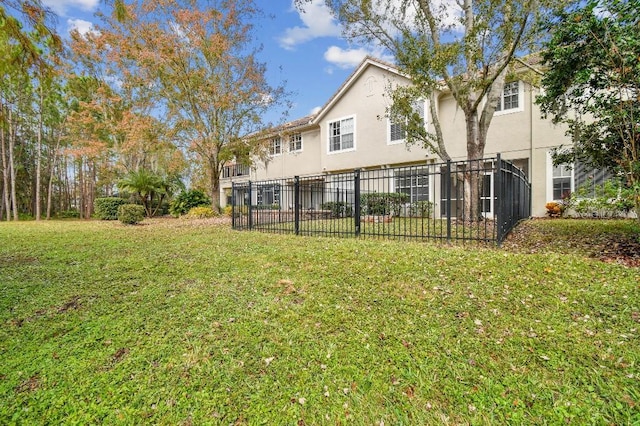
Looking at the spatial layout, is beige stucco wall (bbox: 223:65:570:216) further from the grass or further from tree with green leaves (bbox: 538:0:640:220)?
the grass

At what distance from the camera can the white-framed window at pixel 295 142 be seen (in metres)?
19.8

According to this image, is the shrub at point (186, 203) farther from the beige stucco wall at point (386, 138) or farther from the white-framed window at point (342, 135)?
the white-framed window at point (342, 135)

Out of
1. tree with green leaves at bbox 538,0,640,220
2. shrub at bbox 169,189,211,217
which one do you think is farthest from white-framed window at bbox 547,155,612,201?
shrub at bbox 169,189,211,217

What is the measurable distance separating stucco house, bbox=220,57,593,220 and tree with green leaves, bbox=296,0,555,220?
2.15 meters

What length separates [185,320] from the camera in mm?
3234

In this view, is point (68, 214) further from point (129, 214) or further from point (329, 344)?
point (329, 344)

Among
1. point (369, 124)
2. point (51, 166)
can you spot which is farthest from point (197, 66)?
point (51, 166)

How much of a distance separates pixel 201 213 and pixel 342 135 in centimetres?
887

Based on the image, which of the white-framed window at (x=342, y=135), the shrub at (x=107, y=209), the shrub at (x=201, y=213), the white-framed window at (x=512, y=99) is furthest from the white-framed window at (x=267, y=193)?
the shrub at (x=107, y=209)

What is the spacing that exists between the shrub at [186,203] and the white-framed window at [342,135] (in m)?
8.36

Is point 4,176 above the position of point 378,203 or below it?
above

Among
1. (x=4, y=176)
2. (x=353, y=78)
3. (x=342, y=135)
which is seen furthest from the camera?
(x=4, y=176)

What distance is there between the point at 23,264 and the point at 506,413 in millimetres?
7372

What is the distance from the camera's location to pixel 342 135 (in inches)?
669
